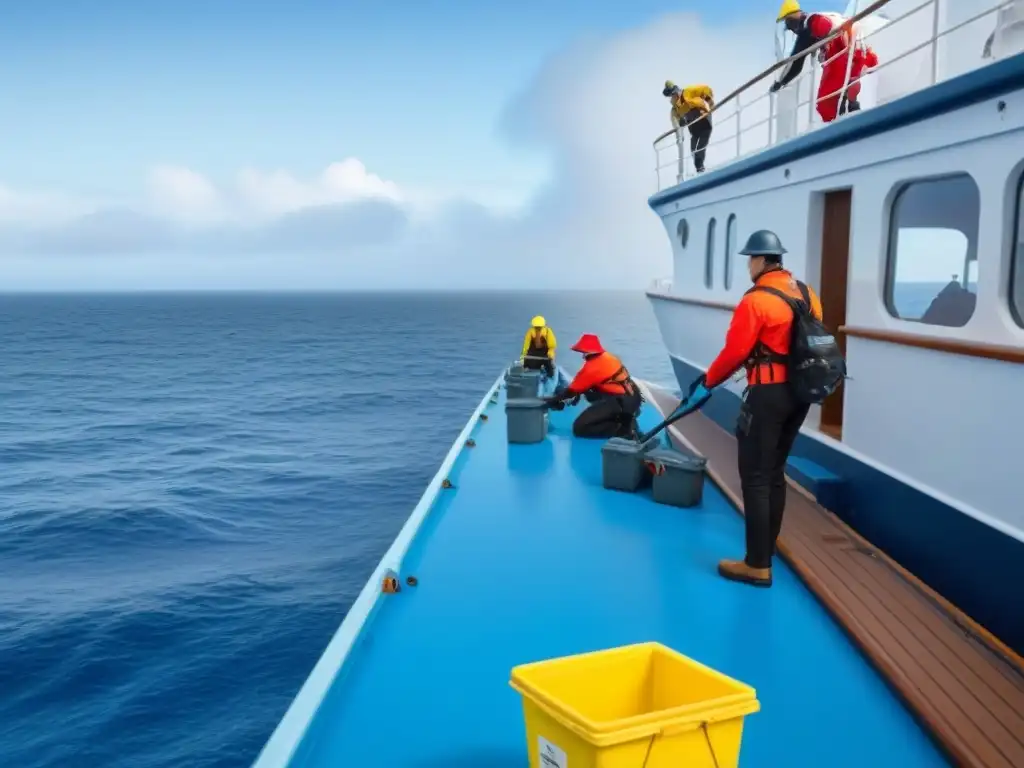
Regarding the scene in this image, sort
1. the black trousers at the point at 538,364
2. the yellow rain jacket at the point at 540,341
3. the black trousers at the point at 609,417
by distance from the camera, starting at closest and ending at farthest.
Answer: the black trousers at the point at 609,417, the black trousers at the point at 538,364, the yellow rain jacket at the point at 540,341

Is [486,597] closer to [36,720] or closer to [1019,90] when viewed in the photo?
[1019,90]

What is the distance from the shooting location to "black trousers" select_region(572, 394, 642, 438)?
8.52 metres

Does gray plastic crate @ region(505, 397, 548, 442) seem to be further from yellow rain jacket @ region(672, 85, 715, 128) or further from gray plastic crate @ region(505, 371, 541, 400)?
yellow rain jacket @ region(672, 85, 715, 128)

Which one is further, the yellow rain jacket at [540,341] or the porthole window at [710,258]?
the yellow rain jacket at [540,341]

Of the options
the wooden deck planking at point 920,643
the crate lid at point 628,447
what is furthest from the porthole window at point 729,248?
the wooden deck planking at point 920,643

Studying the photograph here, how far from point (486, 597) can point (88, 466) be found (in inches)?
679

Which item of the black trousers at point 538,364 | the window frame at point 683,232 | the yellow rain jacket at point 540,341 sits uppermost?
the window frame at point 683,232

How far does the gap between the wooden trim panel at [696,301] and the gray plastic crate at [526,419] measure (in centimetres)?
226

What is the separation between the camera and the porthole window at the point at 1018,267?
436 cm

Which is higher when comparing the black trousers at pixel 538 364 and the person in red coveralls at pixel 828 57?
the person in red coveralls at pixel 828 57

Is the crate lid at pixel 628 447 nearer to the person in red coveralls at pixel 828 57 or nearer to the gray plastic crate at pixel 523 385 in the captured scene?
the person in red coveralls at pixel 828 57

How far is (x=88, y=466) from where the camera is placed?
18859 millimetres

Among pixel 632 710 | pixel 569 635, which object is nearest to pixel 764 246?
pixel 569 635

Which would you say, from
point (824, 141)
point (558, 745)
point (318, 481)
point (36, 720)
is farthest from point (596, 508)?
point (318, 481)
